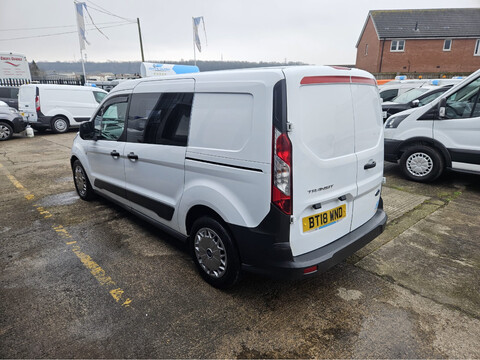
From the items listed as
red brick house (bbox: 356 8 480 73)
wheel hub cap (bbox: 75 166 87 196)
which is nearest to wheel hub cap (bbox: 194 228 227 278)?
wheel hub cap (bbox: 75 166 87 196)

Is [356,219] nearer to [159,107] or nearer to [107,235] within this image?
[159,107]

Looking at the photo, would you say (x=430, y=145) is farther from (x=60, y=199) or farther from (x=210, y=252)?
(x=60, y=199)

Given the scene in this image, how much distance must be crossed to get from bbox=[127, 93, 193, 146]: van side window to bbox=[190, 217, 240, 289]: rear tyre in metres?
0.79

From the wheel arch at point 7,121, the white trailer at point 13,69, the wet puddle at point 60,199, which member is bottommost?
the wet puddle at point 60,199

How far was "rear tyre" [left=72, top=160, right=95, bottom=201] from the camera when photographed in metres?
4.85

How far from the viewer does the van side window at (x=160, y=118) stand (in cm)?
283

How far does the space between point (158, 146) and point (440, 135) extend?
189 inches

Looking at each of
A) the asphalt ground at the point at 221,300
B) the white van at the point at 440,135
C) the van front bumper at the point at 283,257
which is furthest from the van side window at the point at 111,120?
the white van at the point at 440,135

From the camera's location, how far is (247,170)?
226 cm

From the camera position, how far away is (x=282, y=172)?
6.97ft

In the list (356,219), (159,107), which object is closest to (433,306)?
(356,219)

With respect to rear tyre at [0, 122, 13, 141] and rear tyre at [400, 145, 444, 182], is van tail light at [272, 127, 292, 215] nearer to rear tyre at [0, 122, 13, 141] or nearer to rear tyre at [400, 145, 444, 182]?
rear tyre at [400, 145, 444, 182]

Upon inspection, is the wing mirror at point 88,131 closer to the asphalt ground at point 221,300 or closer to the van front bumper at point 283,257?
the asphalt ground at point 221,300

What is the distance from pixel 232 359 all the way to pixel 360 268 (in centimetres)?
166
